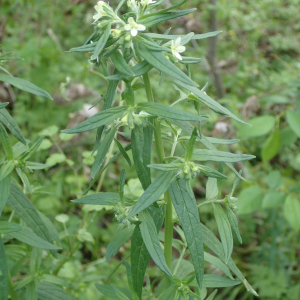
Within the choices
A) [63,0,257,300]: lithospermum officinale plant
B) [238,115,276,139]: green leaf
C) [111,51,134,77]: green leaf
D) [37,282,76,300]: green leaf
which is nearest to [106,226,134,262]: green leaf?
[63,0,257,300]: lithospermum officinale plant

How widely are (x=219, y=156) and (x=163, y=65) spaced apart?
1.01 ft

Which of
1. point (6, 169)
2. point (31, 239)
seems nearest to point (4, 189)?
point (6, 169)

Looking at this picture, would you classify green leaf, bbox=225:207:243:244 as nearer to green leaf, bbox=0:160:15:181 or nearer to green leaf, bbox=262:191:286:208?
green leaf, bbox=0:160:15:181

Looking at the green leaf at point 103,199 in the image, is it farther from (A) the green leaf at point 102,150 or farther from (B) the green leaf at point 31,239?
(B) the green leaf at point 31,239

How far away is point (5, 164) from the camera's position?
47.2 inches

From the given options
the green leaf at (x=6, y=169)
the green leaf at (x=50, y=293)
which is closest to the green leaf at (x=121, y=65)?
the green leaf at (x=6, y=169)

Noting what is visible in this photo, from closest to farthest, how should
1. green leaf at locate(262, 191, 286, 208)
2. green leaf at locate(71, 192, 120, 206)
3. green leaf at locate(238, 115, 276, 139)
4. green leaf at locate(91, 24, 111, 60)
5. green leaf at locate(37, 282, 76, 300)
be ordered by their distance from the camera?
green leaf at locate(91, 24, 111, 60), green leaf at locate(71, 192, 120, 206), green leaf at locate(37, 282, 76, 300), green leaf at locate(262, 191, 286, 208), green leaf at locate(238, 115, 276, 139)

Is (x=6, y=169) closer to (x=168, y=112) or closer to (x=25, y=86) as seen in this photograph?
(x=25, y=86)

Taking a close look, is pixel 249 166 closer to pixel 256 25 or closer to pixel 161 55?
pixel 256 25

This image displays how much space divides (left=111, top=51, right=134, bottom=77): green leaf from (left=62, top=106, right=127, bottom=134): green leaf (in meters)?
0.11

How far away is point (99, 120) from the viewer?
0.90 meters

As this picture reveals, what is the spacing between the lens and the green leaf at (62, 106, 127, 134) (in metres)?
0.89

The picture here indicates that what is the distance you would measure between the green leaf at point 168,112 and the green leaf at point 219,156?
0.13 m

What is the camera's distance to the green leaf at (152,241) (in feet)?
3.06
